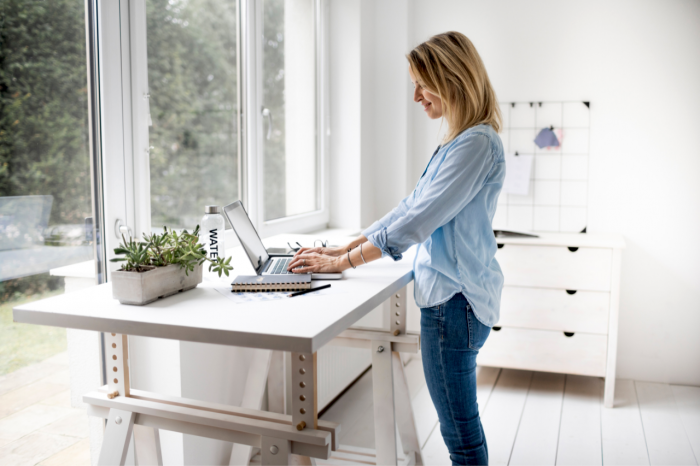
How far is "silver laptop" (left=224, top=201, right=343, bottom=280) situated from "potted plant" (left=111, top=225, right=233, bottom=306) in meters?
0.13

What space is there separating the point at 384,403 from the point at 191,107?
3.81ft

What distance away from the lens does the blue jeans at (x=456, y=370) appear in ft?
4.46

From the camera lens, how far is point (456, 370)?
136cm

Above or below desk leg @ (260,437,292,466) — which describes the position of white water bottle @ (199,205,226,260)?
above

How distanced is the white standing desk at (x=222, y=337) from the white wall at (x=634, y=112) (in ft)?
6.47

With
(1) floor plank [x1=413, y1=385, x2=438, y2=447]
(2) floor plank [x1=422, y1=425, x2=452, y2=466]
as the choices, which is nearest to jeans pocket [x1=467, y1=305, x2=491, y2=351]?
(2) floor plank [x1=422, y1=425, x2=452, y2=466]

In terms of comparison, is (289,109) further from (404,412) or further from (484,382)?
(484,382)

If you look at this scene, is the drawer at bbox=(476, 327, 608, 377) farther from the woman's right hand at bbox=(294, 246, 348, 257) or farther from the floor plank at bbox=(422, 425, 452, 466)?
the woman's right hand at bbox=(294, 246, 348, 257)

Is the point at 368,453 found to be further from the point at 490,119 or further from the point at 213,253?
the point at 490,119

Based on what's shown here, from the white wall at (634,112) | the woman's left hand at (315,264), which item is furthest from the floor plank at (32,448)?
the white wall at (634,112)

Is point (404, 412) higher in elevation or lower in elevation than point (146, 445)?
lower

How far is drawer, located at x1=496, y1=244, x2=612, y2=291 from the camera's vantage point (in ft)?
8.32

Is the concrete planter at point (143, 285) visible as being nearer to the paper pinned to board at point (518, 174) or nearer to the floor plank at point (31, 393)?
the floor plank at point (31, 393)

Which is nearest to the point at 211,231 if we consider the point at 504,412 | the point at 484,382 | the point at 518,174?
the point at 504,412
